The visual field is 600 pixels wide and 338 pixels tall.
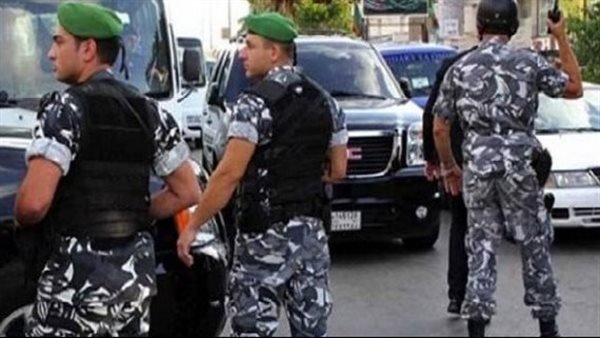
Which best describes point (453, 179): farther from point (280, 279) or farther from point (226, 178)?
point (226, 178)

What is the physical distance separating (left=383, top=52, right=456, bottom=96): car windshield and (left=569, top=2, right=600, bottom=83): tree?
6.10 metres

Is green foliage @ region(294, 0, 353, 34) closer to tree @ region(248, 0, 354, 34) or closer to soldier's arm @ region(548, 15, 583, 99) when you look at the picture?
tree @ region(248, 0, 354, 34)

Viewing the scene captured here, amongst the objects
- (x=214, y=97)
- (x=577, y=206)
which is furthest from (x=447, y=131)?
(x=214, y=97)

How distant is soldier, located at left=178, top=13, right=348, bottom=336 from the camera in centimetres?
557

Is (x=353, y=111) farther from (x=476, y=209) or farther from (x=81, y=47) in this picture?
(x=81, y=47)

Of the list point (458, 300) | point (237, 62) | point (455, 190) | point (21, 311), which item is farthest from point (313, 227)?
point (237, 62)

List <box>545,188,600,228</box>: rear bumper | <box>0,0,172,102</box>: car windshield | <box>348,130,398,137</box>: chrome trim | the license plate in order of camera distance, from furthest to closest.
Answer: <box>545,188,600,228</box>: rear bumper → <box>348,130,398,137</box>: chrome trim → the license plate → <box>0,0,172,102</box>: car windshield

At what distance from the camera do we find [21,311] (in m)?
6.65

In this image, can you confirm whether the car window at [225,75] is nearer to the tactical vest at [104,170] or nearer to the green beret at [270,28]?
the green beret at [270,28]

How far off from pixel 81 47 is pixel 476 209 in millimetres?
3047

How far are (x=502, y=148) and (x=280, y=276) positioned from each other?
1.80 m

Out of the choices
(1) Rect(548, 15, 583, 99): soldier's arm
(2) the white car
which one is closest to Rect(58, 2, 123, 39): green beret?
(1) Rect(548, 15, 583, 99): soldier's arm

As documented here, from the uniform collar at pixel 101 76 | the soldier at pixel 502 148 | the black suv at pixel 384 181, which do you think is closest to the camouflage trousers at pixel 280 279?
the uniform collar at pixel 101 76

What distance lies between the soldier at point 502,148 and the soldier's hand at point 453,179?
521 millimetres
